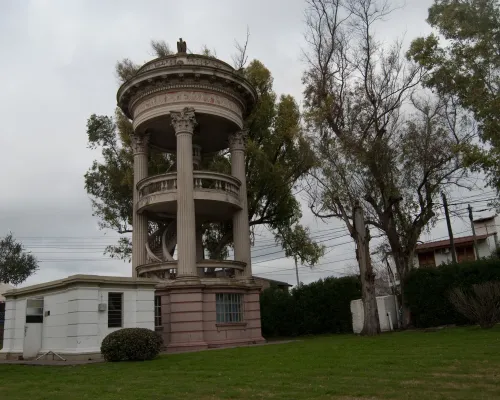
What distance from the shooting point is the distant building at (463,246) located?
192 feet

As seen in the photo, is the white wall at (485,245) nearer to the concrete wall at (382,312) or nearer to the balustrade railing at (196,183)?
the concrete wall at (382,312)

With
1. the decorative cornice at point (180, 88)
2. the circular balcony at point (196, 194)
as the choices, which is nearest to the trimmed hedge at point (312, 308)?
the circular balcony at point (196, 194)

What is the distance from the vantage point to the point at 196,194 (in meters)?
25.8

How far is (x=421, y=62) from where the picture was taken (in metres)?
25.5

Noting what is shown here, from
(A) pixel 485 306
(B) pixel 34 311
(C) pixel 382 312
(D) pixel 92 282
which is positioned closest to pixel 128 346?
(D) pixel 92 282

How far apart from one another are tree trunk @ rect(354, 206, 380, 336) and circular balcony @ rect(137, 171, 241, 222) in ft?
21.0

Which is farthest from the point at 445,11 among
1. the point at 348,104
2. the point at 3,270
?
the point at 3,270

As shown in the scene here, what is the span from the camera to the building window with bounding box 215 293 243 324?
25452mm

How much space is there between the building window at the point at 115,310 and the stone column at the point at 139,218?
5851 mm

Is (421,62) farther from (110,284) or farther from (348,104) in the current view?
(110,284)

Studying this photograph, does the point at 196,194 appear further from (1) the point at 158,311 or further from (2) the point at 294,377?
(2) the point at 294,377

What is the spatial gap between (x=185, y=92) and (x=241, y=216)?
704 centimetres

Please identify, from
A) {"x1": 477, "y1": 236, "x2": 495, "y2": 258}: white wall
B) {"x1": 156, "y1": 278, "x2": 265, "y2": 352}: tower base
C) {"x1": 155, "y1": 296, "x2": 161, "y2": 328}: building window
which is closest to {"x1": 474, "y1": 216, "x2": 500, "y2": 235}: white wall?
{"x1": 477, "y1": 236, "x2": 495, "y2": 258}: white wall

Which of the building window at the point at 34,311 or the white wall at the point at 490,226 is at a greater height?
the white wall at the point at 490,226
